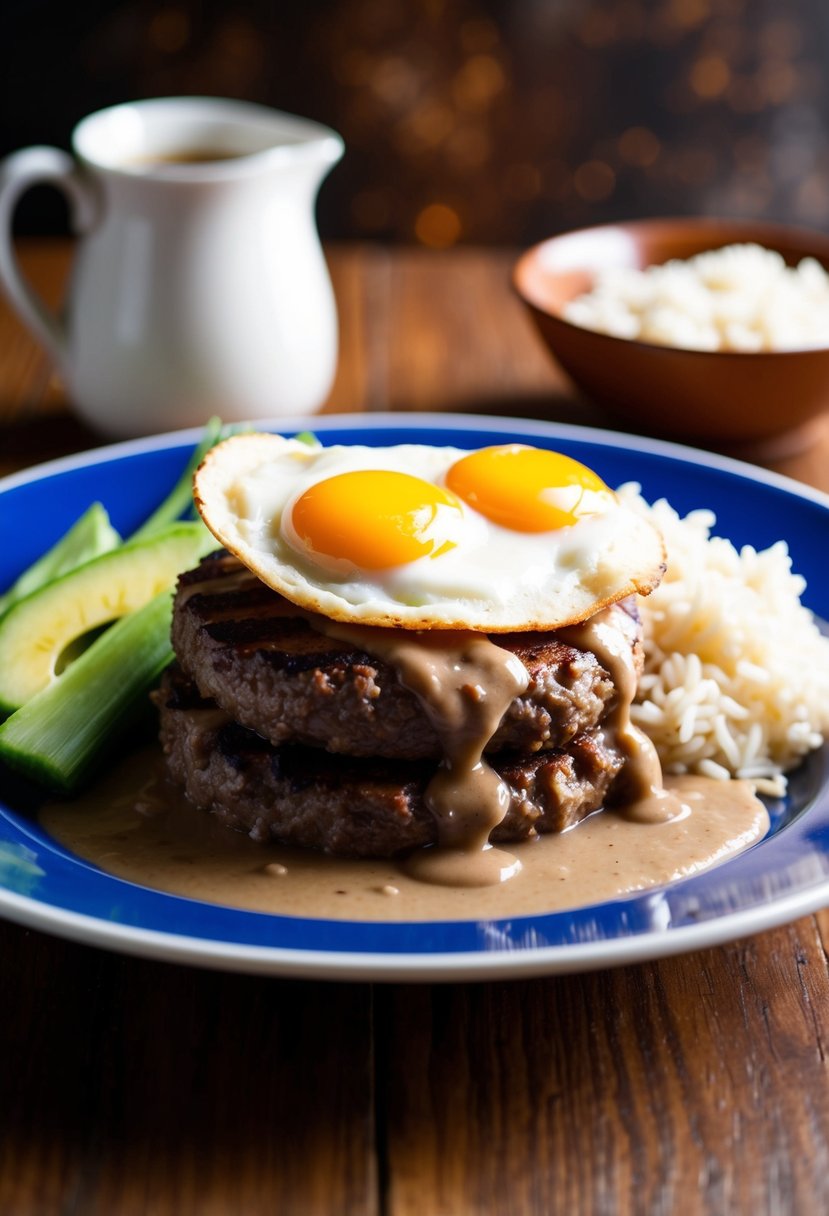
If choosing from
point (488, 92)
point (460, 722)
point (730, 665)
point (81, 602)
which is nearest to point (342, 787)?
point (460, 722)

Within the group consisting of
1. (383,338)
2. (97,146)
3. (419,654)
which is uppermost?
(97,146)

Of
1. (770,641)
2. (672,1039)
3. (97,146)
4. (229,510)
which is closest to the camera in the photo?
(672,1039)

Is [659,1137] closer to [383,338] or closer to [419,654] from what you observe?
[419,654]

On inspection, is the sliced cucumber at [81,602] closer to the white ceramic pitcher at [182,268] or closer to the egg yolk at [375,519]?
the egg yolk at [375,519]

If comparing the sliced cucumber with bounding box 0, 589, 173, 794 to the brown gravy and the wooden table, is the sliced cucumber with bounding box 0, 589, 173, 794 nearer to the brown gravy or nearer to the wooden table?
the brown gravy

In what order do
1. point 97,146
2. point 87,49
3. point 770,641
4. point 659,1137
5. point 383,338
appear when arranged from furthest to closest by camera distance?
point 87,49
point 383,338
point 97,146
point 770,641
point 659,1137

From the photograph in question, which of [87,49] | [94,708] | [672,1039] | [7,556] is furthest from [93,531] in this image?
[87,49]
